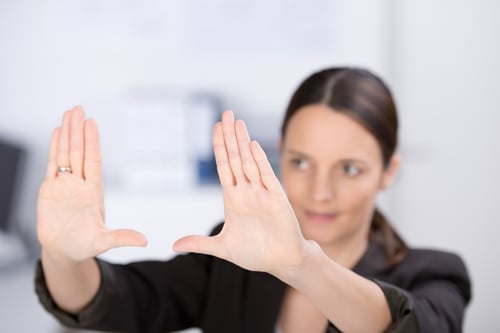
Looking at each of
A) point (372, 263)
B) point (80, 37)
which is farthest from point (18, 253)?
point (372, 263)

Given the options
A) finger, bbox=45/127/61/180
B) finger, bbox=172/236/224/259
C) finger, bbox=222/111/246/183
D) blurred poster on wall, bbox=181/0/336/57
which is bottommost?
finger, bbox=172/236/224/259

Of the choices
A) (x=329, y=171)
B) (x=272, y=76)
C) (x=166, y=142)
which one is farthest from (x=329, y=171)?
(x=272, y=76)

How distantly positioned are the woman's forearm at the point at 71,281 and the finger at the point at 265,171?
325mm

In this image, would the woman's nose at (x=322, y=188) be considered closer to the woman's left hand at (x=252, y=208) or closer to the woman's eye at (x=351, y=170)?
the woman's eye at (x=351, y=170)

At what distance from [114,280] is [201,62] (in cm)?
171

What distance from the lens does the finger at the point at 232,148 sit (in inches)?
28.6

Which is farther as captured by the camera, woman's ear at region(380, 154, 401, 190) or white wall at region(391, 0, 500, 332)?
white wall at region(391, 0, 500, 332)

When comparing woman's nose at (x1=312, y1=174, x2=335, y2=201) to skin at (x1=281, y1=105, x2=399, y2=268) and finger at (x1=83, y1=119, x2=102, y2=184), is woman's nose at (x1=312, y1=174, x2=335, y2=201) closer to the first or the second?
skin at (x1=281, y1=105, x2=399, y2=268)

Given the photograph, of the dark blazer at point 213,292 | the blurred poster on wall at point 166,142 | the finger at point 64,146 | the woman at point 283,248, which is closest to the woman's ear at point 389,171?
the woman at point 283,248

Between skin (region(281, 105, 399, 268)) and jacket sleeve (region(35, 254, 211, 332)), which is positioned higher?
skin (region(281, 105, 399, 268))

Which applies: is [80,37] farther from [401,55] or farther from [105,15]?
[401,55]

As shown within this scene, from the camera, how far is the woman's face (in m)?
1.04

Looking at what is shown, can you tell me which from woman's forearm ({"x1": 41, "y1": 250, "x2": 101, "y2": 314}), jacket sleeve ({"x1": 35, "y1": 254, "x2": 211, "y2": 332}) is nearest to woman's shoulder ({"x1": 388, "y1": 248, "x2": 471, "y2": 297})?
jacket sleeve ({"x1": 35, "y1": 254, "x2": 211, "y2": 332})

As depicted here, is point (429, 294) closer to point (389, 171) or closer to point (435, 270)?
point (435, 270)
